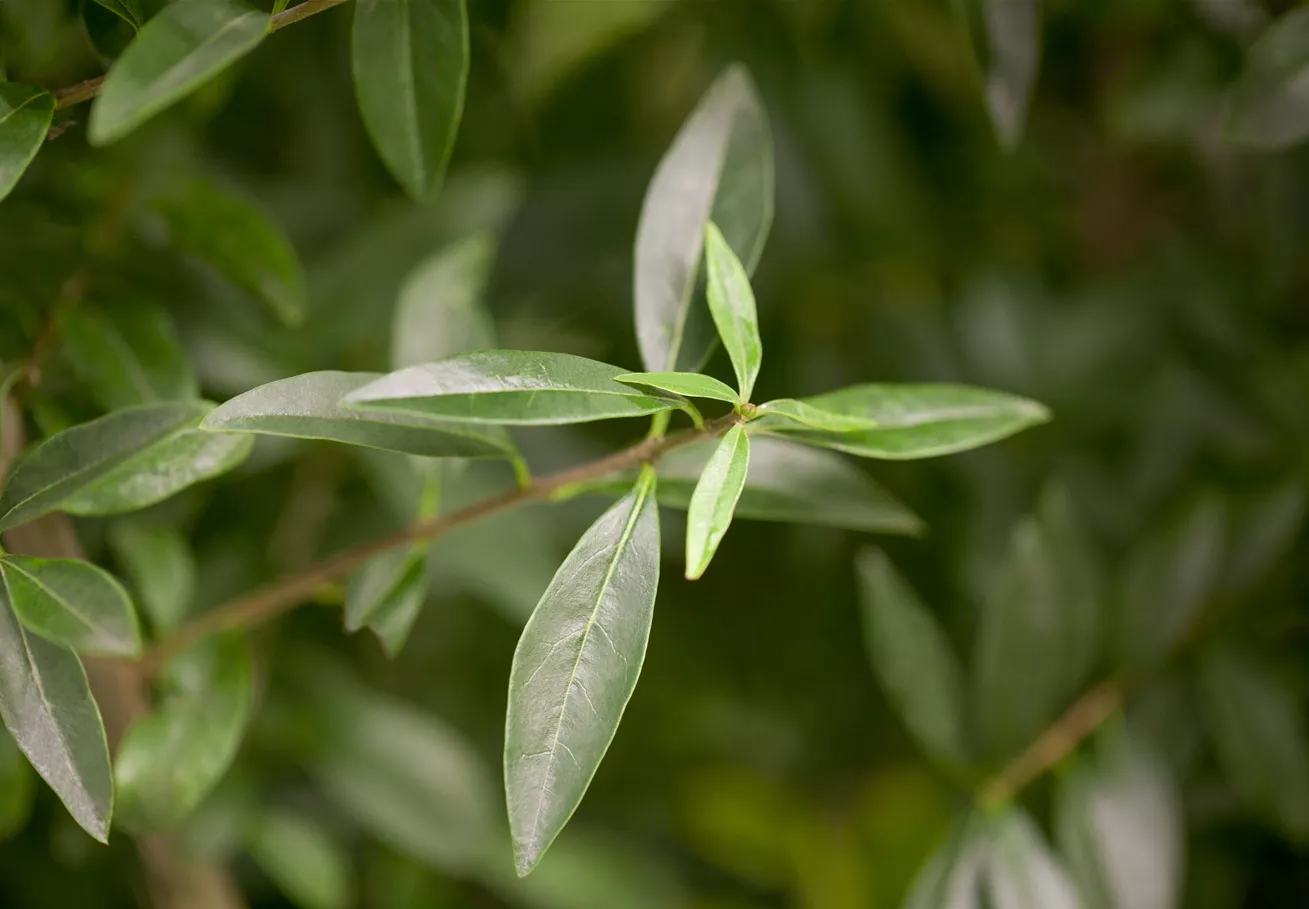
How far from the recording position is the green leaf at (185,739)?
0.47m

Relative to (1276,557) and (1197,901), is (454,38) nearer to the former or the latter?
(1276,557)

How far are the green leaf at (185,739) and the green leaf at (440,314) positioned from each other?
0.17 meters

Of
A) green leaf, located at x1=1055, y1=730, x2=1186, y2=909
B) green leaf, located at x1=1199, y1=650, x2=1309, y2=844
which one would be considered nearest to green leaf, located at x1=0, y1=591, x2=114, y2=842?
green leaf, located at x1=1055, y1=730, x2=1186, y2=909

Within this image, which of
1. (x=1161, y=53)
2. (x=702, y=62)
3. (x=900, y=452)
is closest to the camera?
(x=900, y=452)

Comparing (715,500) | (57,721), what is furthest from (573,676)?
(57,721)

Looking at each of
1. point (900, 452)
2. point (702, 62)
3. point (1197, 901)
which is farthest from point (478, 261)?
point (1197, 901)

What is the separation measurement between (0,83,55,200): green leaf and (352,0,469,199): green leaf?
113 mm

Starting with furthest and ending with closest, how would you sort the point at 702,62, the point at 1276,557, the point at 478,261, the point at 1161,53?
the point at 702,62
the point at 1161,53
the point at 1276,557
the point at 478,261

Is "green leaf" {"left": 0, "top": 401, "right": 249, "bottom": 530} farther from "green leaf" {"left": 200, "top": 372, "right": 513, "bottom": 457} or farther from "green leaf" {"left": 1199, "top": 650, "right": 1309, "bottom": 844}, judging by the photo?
"green leaf" {"left": 1199, "top": 650, "right": 1309, "bottom": 844}

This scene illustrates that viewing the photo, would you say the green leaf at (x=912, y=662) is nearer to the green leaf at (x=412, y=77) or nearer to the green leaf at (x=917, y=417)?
the green leaf at (x=917, y=417)

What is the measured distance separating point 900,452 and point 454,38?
24 centimetres

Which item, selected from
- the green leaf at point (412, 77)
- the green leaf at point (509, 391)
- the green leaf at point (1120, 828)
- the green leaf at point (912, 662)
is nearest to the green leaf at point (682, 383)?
the green leaf at point (509, 391)

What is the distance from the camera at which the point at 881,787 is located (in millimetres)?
1005

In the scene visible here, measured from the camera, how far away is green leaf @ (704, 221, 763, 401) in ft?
1.25
